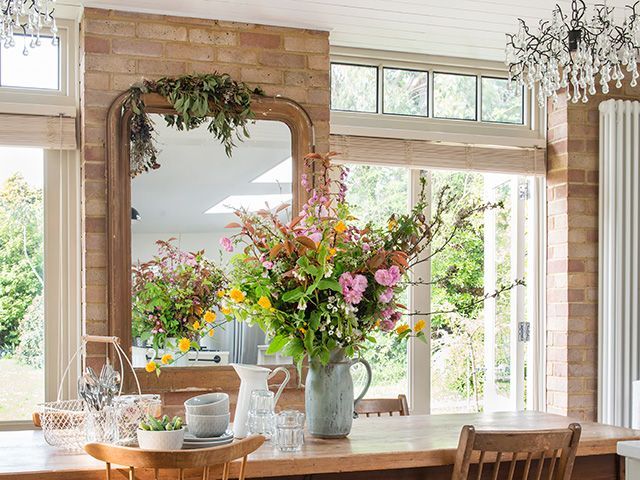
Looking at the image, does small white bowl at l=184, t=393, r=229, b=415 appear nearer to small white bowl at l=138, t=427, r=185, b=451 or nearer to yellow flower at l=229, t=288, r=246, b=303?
small white bowl at l=138, t=427, r=185, b=451

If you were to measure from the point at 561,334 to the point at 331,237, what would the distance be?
251 cm

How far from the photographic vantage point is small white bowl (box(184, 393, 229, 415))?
8.70 ft

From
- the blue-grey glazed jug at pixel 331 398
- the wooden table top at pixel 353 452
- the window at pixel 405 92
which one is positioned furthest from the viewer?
the window at pixel 405 92

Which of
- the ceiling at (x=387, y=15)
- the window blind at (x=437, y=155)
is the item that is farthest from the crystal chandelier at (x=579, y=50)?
the window blind at (x=437, y=155)

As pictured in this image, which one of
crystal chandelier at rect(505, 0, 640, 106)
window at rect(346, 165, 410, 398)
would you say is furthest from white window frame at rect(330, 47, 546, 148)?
crystal chandelier at rect(505, 0, 640, 106)

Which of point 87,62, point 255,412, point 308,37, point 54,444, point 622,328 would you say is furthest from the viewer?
point 622,328

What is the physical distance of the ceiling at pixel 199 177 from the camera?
159 inches

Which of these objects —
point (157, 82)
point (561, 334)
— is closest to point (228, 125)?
point (157, 82)

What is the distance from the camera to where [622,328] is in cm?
473

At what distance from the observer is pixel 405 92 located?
15.8ft

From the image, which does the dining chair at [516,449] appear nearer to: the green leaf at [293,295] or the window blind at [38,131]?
the green leaf at [293,295]

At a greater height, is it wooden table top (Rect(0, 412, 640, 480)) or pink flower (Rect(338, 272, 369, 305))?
pink flower (Rect(338, 272, 369, 305))

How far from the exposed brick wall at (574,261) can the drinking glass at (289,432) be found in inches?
101

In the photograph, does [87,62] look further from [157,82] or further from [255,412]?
[255,412]
